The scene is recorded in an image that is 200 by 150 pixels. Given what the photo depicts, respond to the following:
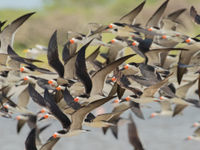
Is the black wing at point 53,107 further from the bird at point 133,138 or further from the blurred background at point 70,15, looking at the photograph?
the blurred background at point 70,15

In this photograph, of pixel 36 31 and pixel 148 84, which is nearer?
pixel 148 84

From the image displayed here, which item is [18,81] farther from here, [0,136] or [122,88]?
[0,136]

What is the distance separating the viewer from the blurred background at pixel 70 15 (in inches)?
742

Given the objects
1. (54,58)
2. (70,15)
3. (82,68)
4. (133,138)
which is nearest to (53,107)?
(82,68)

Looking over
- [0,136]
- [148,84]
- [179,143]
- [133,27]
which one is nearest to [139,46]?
[133,27]

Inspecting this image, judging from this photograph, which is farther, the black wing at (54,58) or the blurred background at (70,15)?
the blurred background at (70,15)

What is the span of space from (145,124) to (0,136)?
13.3 feet

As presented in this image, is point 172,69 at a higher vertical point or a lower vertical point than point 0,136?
higher

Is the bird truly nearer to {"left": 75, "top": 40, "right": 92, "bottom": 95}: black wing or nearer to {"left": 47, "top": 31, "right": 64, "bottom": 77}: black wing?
{"left": 47, "top": 31, "right": 64, "bottom": 77}: black wing

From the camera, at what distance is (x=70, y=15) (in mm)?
21391

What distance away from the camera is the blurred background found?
1884cm

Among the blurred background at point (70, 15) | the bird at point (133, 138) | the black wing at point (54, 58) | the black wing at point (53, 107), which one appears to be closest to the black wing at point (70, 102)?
the black wing at point (53, 107)

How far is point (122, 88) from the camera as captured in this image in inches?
135

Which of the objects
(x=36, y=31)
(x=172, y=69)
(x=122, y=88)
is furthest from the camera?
(x=36, y=31)
